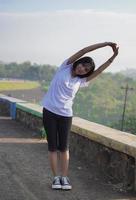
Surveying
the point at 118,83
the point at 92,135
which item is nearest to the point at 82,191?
the point at 92,135

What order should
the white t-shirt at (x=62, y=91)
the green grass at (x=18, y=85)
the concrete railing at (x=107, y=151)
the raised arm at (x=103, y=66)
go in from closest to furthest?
1. the white t-shirt at (x=62, y=91)
2. the raised arm at (x=103, y=66)
3. the concrete railing at (x=107, y=151)
4. the green grass at (x=18, y=85)

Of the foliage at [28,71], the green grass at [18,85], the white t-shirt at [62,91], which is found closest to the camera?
the white t-shirt at [62,91]

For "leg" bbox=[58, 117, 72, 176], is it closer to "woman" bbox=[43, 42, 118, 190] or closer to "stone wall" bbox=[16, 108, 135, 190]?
"woman" bbox=[43, 42, 118, 190]

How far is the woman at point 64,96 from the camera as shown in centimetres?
510

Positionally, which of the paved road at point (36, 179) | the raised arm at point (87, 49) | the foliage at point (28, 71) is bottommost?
the foliage at point (28, 71)

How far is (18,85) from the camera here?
122000 millimetres

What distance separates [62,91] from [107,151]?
4.01ft

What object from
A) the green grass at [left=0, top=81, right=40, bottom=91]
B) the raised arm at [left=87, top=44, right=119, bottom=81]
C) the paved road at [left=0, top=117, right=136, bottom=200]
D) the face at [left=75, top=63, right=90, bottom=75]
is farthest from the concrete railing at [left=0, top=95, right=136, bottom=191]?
the green grass at [left=0, top=81, right=40, bottom=91]

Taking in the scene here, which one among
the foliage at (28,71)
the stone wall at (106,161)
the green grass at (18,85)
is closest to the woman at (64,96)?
the stone wall at (106,161)

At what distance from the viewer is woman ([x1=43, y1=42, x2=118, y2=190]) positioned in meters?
5.10

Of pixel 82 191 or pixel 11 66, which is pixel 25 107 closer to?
pixel 82 191

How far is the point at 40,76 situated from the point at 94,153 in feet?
438

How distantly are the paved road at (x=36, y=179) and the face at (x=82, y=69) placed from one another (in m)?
1.26

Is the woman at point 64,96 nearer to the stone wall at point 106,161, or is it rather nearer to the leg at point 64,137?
the leg at point 64,137
